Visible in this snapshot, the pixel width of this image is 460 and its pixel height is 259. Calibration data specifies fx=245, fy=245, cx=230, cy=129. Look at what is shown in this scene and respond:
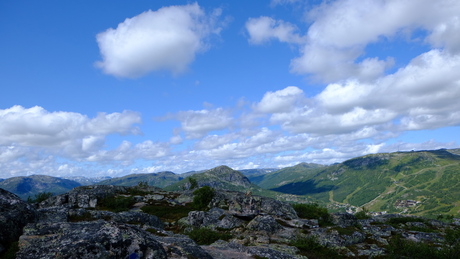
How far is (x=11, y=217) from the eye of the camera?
19562 mm

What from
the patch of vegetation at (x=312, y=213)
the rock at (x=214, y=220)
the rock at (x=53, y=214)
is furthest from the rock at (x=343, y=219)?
the rock at (x=53, y=214)

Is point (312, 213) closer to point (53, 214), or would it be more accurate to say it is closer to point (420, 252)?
point (420, 252)

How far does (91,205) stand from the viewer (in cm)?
8531

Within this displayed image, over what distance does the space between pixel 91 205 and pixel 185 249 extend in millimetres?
83278

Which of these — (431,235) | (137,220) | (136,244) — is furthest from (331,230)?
(136,244)

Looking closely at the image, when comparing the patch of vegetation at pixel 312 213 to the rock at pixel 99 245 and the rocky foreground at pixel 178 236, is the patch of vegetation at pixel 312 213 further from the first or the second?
the rock at pixel 99 245

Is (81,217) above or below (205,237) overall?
above

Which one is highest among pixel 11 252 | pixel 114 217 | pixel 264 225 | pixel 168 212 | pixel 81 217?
pixel 11 252

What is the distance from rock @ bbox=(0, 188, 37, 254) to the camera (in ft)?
59.6

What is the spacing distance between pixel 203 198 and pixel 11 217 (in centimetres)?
7415

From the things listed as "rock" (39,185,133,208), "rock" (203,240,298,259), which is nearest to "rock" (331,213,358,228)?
"rock" (203,240,298,259)

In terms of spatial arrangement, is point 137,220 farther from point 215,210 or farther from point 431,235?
point 431,235

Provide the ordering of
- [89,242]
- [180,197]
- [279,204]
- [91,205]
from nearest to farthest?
[89,242], [279,204], [91,205], [180,197]

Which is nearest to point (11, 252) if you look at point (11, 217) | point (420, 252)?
point (11, 217)
